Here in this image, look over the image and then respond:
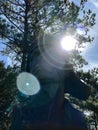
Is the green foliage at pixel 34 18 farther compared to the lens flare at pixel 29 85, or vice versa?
the green foliage at pixel 34 18

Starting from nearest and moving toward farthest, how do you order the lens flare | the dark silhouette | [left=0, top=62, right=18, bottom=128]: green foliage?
the dark silhouette < the lens flare < [left=0, top=62, right=18, bottom=128]: green foliage

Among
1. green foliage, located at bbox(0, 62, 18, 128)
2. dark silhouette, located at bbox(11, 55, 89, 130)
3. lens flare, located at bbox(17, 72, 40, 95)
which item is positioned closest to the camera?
dark silhouette, located at bbox(11, 55, 89, 130)

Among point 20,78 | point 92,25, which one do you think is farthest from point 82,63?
point 20,78

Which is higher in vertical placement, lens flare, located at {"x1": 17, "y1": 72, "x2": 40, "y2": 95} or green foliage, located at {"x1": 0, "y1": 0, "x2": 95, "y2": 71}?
green foliage, located at {"x1": 0, "y1": 0, "x2": 95, "y2": 71}

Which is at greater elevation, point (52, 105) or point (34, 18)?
point (34, 18)

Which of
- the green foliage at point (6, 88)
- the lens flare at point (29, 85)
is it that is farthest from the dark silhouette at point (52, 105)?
the green foliage at point (6, 88)

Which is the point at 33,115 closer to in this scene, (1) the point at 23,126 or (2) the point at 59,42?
(1) the point at 23,126

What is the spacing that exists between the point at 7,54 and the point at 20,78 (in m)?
27.2

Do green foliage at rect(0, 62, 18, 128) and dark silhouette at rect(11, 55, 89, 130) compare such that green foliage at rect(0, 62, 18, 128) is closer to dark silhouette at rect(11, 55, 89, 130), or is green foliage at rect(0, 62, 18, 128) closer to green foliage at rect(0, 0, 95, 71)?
green foliage at rect(0, 0, 95, 71)

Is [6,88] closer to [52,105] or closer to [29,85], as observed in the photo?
[29,85]

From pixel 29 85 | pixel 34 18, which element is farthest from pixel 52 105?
pixel 34 18

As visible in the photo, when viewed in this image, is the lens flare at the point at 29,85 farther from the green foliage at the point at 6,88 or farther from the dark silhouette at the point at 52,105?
the green foliage at the point at 6,88

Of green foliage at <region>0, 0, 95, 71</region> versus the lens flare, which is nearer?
the lens flare

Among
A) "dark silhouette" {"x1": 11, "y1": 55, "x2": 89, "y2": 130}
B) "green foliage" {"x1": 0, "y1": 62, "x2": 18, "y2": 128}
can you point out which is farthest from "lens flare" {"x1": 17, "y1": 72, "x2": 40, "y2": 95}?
"green foliage" {"x1": 0, "y1": 62, "x2": 18, "y2": 128}
